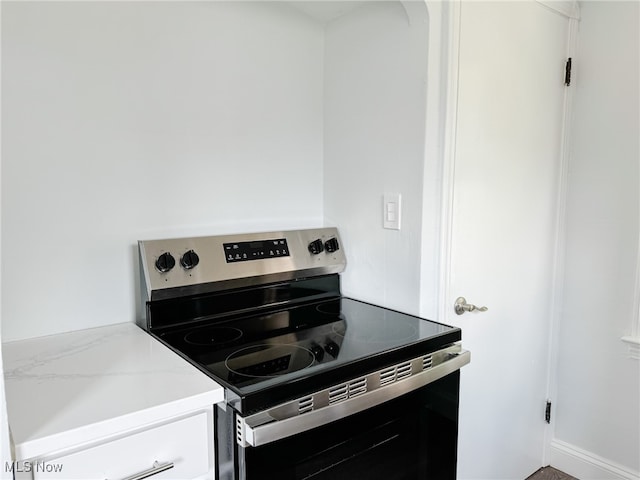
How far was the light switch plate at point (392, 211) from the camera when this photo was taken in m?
1.54

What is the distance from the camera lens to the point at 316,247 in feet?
5.58

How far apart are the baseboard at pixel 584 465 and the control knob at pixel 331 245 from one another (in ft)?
4.30

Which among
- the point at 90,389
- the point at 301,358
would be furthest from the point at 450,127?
the point at 90,389

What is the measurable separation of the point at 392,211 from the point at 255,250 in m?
0.46

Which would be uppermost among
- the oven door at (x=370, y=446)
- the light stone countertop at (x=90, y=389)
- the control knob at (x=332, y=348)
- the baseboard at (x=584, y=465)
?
the control knob at (x=332, y=348)

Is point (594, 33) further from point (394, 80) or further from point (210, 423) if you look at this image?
point (210, 423)

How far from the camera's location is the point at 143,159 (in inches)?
56.3

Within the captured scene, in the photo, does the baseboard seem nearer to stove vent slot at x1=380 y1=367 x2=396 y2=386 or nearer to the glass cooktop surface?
the glass cooktop surface

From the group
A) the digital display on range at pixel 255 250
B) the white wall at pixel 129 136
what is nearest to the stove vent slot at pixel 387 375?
the digital display on range at pixel 255 250

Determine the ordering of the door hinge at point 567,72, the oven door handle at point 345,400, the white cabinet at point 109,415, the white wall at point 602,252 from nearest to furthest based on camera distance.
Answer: the white cabinet at point 109,415 < the oven door handle at point 345,400 < the white wall at point 602,252 < the door hinge at point 567,72

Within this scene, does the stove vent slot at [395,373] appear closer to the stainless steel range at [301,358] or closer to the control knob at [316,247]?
the stainless steel range at [301,358]

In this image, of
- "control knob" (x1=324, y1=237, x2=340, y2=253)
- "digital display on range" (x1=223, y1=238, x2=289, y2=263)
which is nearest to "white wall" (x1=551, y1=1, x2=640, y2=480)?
"control knob" (x1=324, y1=237, x2=340, y2=253)

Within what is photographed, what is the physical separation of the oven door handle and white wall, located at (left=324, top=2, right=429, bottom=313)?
27 cm

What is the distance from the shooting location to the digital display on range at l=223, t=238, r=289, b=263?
1512 mm
